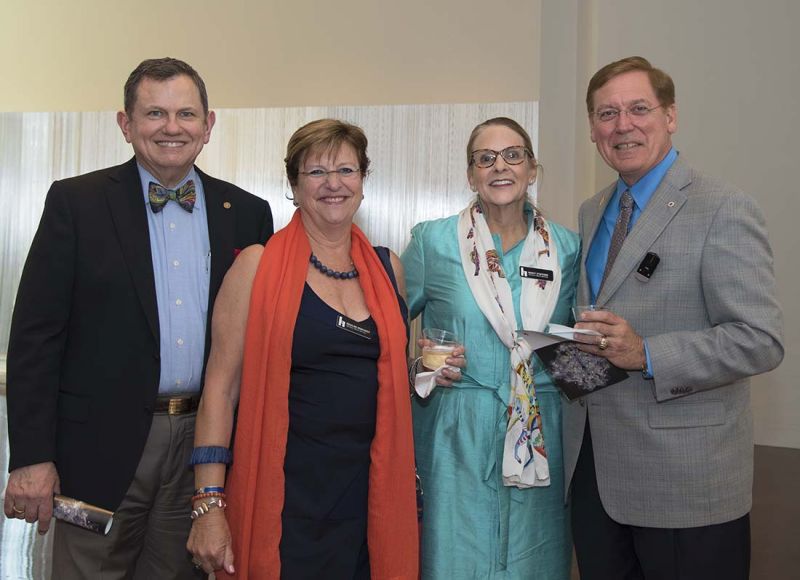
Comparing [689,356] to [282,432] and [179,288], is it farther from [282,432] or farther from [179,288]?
[179,288]

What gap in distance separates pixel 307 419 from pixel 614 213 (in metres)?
1.20

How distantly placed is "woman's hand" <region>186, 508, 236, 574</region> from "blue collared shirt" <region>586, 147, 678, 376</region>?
4.29ft

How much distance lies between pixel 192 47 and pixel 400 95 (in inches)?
71.7

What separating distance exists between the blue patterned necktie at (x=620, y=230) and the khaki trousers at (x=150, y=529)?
1.38 m

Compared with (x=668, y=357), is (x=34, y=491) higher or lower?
lower

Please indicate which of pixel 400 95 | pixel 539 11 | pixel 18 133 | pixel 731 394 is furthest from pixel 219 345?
pixel 539 11

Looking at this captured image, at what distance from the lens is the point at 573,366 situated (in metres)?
2.12

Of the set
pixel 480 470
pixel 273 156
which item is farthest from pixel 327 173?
pixel 273 156

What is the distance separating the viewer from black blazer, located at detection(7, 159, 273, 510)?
2123 millimetres

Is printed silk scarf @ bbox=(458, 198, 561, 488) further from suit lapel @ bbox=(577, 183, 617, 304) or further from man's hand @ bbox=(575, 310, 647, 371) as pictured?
man's hand @ bbox=(575, 310, 647, 371)

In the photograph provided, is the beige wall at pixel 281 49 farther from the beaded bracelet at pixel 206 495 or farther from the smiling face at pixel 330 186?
the beaded bracelet at pixel 206 495

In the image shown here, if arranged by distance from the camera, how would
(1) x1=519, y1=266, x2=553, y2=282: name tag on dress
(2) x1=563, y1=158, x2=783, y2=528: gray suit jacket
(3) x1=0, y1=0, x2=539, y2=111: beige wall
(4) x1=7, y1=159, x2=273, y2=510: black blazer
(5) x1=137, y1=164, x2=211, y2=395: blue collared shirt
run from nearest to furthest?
(2) x1=563, y1=158, x2=783, y2=528: gray suit jacket < (4) x1=7, y1=159, x2=273, y2=510: black blazer < (5) x1=137, y1=164, x2=211, y2=395: blue collared shirt < (1) x1=519, y1=266, x2=553, y2=282: name tag on dress < (3) x1=0, y1=0, x2=539, y2=111: beige wall

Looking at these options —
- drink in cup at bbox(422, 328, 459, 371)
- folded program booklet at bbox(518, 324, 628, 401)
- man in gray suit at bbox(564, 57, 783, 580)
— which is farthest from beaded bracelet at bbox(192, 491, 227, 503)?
man in gray suit at bbox(564, 57, 783, 580)

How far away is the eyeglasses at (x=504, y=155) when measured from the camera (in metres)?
2.50
